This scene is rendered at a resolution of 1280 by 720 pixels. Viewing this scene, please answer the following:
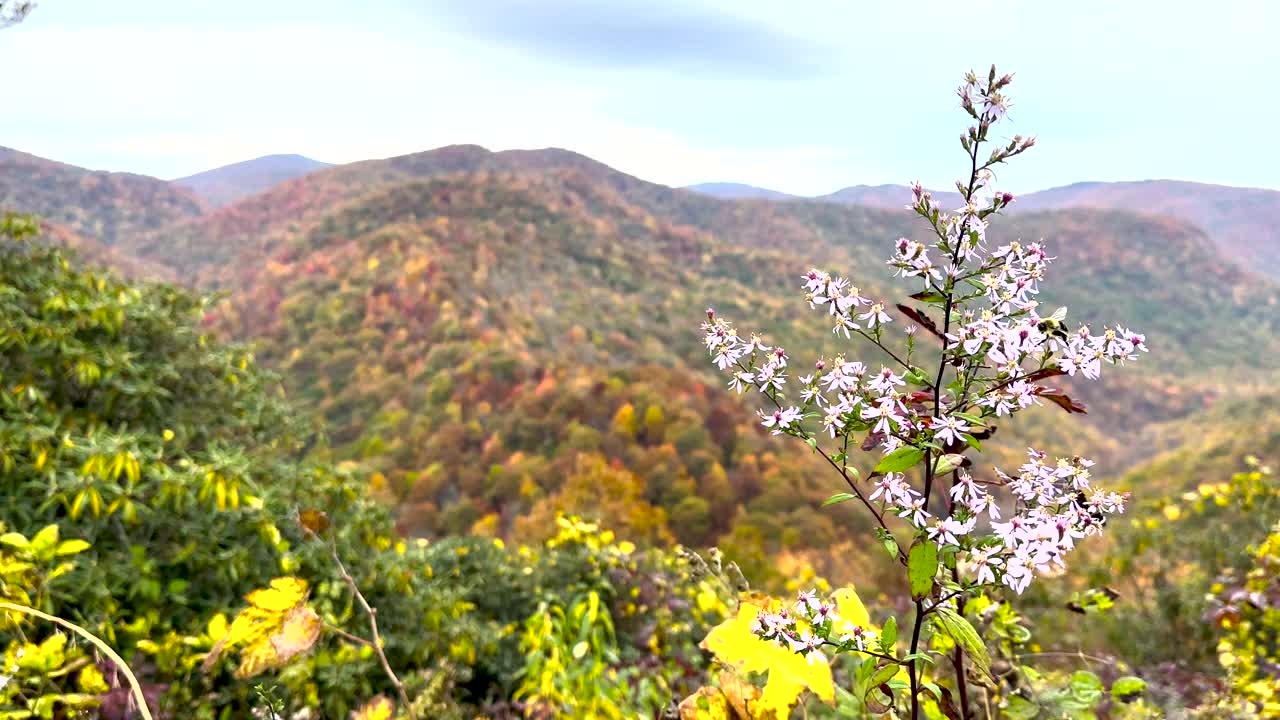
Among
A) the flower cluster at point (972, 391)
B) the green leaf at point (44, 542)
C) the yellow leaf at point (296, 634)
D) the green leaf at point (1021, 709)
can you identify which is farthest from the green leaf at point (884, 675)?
the green leaf at point (44, 542)

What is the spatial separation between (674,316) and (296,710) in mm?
24903

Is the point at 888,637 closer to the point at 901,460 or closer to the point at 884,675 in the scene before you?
the point at 884,675

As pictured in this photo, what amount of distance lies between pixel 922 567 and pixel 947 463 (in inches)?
5.7

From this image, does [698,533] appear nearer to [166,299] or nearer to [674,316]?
[166,299]

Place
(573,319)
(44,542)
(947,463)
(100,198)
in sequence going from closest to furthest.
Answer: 1. (947,463)
2. (44,542)
3. (573,319)
4. (100,198)

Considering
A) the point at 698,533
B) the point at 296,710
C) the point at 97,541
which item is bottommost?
the point at 698,533

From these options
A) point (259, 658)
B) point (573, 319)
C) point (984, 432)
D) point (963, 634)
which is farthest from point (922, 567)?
point (573, 319)

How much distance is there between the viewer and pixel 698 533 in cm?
934

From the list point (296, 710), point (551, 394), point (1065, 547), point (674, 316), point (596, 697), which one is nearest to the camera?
point (1065, 547)

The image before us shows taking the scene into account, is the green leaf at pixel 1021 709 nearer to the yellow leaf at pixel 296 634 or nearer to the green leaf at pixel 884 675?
the green leaf at pixel 884 675

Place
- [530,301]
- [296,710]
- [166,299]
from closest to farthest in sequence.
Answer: [296,710], [166,299], [530,301]

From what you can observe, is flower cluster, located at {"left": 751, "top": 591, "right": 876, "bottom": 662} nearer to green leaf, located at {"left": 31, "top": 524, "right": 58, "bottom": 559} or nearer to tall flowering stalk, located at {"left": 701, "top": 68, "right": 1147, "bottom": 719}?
tall flowering stalk, located at {"left": 701, "top": 68, "right": 1147, "bottom": 719}

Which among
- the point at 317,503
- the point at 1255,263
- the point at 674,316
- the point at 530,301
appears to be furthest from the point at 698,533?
the point at 1255,263

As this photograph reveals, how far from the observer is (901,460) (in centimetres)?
91
